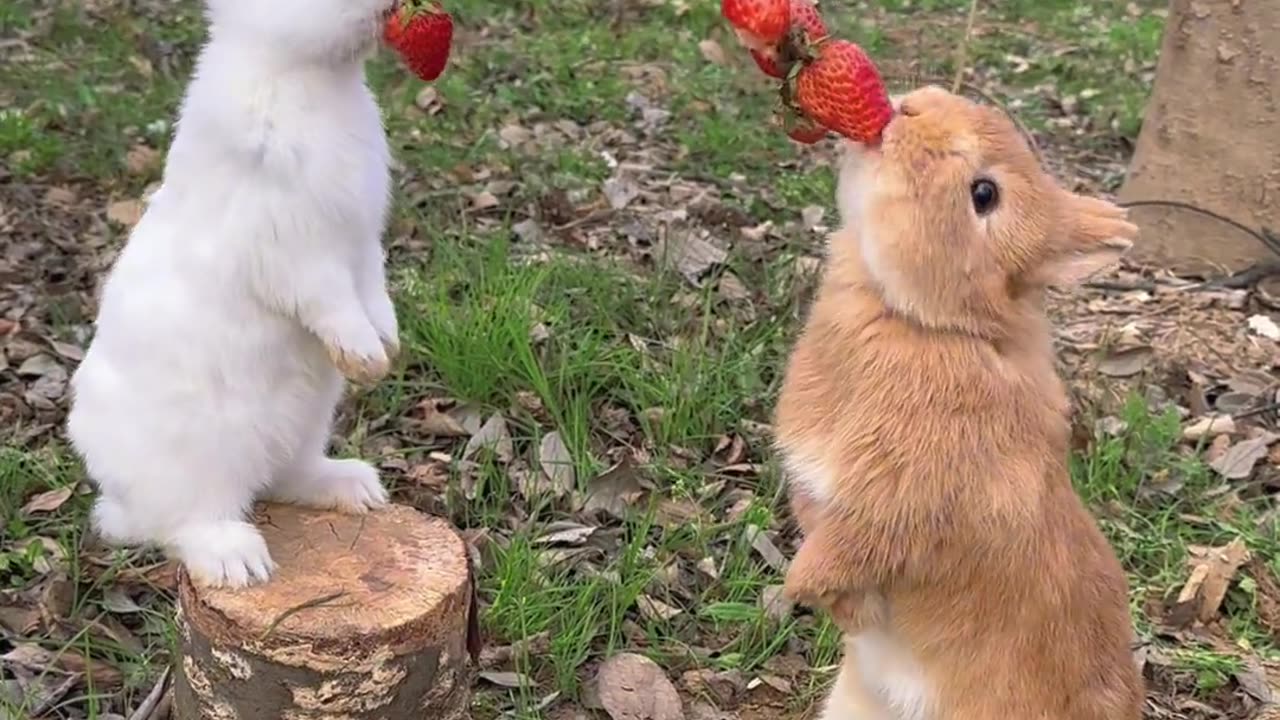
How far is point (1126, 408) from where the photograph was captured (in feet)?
12.3

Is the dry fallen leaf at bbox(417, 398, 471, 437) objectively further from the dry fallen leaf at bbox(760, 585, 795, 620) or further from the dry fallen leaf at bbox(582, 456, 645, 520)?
the dry fallen leaf at bbox(760, 585, 795, 620)

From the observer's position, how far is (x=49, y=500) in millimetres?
3246

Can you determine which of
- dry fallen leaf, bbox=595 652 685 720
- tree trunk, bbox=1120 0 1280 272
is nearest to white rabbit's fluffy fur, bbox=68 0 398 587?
dry fallen leaf, bbox=595 652 685 720

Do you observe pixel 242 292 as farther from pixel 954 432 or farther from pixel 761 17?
pixel 954 432

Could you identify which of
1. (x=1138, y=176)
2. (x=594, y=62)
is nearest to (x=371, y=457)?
(x=1138, y=176)

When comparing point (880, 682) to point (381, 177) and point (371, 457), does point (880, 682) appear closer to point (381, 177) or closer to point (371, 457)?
point (381, 177)

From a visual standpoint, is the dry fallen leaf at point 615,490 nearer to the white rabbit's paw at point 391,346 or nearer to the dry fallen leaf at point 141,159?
the white rabbit's paw at point 391,346

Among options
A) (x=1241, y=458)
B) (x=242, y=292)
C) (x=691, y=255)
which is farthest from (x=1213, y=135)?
(x=242, y=292)

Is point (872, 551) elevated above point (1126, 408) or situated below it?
above

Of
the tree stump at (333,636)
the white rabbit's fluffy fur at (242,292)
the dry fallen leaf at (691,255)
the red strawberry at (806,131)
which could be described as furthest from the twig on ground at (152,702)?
the dry fallen leaf at (691,255)

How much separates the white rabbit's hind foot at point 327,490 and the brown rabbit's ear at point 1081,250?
1233 mm

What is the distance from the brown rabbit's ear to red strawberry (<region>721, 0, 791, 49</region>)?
20.4 inches

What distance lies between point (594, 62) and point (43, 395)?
352cm

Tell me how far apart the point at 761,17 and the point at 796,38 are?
7 centimetres
